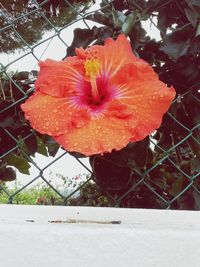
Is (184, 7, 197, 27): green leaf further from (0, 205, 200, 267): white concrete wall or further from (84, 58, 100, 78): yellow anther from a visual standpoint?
(0, 205, 200, 267): white concrete wall

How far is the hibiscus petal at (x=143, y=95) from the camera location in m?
0.84

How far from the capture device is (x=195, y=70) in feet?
3.53

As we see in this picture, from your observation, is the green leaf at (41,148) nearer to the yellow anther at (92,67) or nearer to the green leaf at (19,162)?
the green leaf at (19,162)

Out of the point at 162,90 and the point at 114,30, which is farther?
the point at 114,30

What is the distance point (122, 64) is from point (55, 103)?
147mm

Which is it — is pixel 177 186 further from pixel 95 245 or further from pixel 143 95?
pixel 95 245

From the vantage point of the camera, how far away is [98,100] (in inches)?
35.8

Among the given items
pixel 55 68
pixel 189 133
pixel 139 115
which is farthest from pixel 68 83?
pixel 189 133

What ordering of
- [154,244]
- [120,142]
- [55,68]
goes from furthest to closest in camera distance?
[55,68] < [120,142] < [154,244]

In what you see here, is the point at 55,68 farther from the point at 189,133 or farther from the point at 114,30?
the point at 189,133

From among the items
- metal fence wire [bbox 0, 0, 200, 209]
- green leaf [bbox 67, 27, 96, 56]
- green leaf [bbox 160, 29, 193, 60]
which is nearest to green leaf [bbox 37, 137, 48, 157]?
metal fence wire [bbox 0, 0, 200, 209]

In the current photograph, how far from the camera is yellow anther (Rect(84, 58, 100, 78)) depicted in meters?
0.89

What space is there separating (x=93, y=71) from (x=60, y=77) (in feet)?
0.21

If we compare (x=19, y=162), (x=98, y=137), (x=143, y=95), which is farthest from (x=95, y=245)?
(x=19, y=162)
